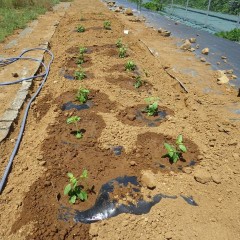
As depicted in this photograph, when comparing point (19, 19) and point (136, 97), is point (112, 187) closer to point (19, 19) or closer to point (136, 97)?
point (136, 97)

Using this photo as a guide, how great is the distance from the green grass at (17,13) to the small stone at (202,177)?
8.15 m

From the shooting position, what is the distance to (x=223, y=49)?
29.4 feet

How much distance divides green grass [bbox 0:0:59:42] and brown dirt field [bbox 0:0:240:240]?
17.6 feet

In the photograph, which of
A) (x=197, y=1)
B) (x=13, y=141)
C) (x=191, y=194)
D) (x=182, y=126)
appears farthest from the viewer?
(x=197, y=1)

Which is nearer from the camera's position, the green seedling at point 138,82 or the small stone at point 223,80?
the green seedling at point 138,82

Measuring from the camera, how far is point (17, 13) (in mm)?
13453

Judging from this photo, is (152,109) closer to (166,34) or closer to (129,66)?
(129,66)

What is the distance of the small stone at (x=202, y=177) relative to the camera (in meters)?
3.46

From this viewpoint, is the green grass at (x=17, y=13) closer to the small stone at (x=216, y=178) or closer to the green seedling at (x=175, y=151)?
the green seedling at (x=175, y=151)

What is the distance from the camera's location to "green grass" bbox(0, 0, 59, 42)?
34.8ft

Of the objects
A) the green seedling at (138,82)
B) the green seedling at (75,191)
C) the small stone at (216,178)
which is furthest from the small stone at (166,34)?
the green seedling at (75,191)

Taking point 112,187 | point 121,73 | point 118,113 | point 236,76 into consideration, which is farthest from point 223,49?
point 112,187

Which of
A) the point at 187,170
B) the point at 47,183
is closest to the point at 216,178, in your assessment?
the point at 187,170

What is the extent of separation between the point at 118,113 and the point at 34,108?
1610 mm
